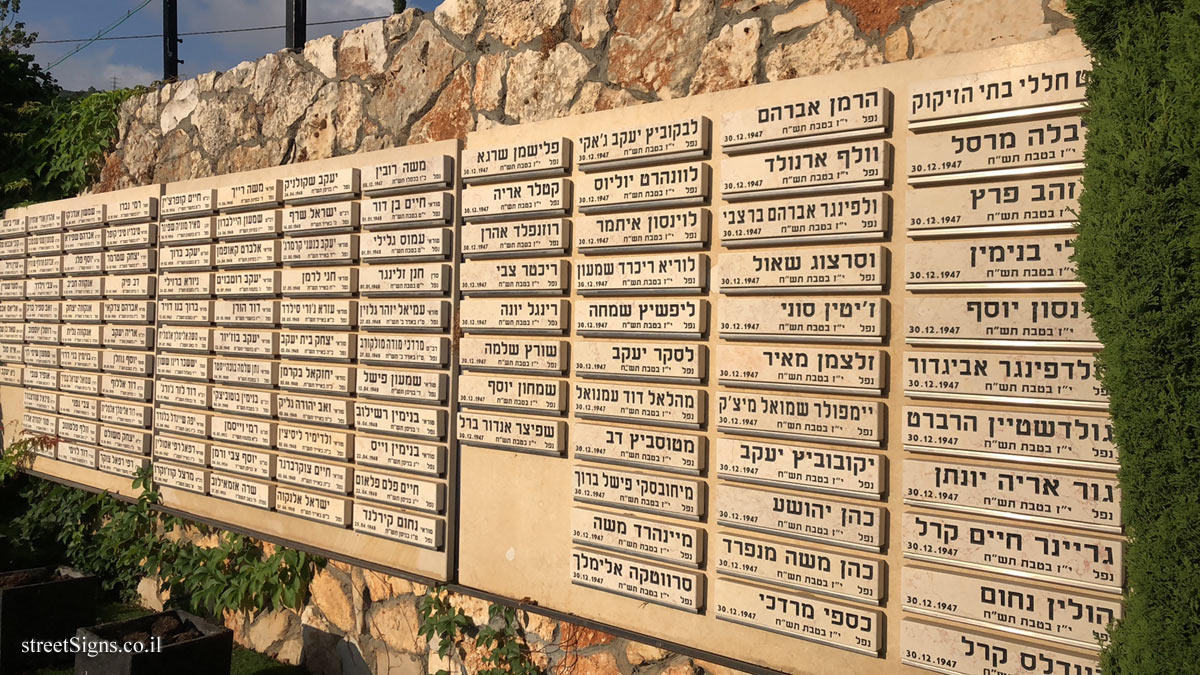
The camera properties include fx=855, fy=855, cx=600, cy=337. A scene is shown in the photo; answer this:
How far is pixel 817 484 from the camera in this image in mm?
3150

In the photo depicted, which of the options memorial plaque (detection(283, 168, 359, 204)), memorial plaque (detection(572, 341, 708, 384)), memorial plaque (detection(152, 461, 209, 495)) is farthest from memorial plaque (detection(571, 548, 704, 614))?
memorial plaque (detection(152, 461, 209, 495))

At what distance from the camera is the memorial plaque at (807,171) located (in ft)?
9.98

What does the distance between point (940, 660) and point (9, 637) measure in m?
5.46

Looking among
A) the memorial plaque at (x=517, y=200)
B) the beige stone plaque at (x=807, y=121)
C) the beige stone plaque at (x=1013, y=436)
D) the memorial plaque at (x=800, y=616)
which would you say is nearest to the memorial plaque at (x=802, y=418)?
the beige stone plaque at (x=1013, y=436)

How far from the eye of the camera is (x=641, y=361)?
360cm

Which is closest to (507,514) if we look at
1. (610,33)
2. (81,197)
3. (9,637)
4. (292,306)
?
(292,306)

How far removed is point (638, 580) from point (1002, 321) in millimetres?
1770

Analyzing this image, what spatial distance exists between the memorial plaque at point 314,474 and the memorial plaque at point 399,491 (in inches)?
3.0

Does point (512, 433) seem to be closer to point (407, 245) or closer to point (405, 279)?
point (405, 279)

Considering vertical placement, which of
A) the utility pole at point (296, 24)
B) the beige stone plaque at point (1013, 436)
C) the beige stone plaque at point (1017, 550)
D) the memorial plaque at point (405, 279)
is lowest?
the beige stone plaque at point (1017, 550)

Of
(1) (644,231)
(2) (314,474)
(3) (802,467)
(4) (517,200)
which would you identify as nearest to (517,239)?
(4) (517,200)

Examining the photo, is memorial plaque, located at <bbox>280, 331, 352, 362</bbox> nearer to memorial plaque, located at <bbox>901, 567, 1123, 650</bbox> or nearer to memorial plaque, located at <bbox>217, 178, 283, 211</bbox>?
memorial plaque, located at <bbox>217, 178, 283, 211</bbox>

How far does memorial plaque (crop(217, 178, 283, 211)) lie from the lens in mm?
5105

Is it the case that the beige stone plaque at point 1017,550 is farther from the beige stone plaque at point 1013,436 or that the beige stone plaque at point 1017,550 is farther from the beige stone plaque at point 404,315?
the beige stone plaque at point 404,315
